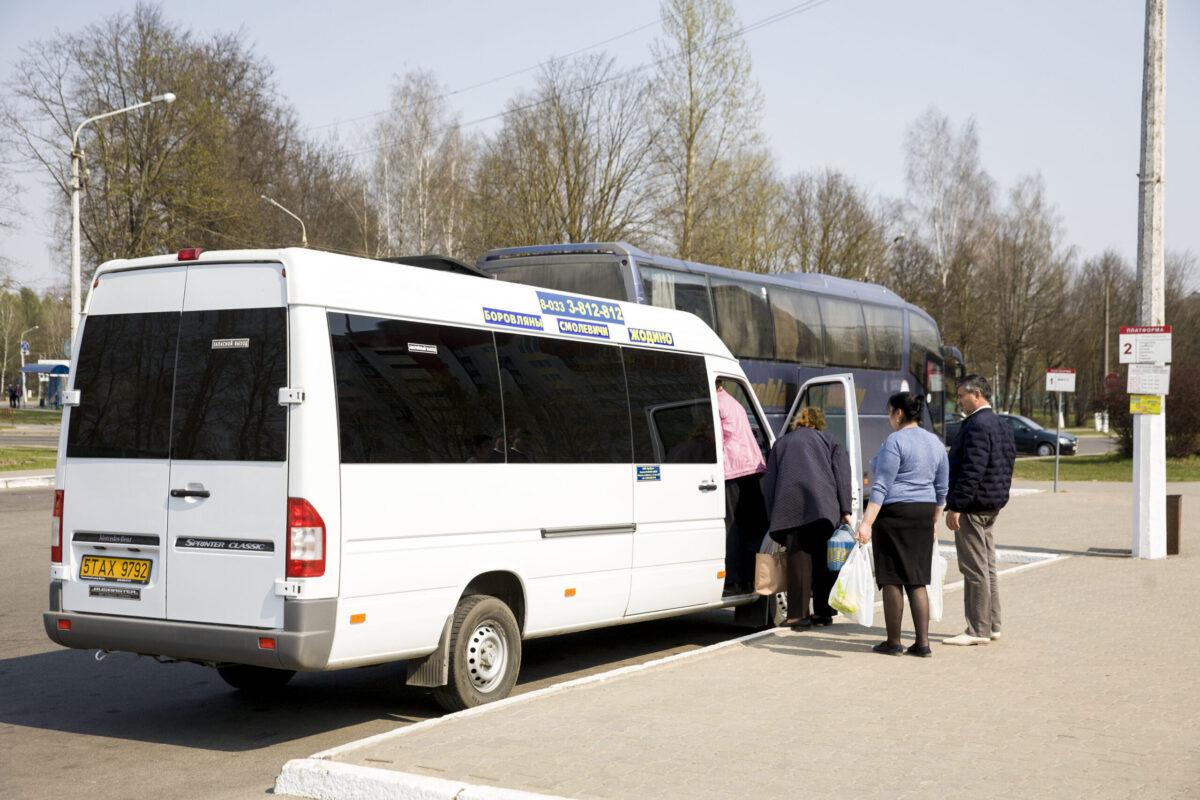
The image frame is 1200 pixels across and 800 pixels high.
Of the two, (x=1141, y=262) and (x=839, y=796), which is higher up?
(x=1141, y=262)

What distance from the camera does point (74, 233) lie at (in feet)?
106

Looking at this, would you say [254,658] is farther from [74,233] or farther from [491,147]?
[491,147]

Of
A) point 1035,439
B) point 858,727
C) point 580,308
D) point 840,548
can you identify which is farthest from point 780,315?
point 1035,439

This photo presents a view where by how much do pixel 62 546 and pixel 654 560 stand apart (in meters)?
3.84

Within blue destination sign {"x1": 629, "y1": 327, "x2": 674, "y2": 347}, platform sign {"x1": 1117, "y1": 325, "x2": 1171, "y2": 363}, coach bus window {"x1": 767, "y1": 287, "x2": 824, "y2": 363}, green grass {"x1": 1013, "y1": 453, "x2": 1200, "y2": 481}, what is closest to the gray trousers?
blue destination sign {"x1": 629, "y1": 327, "x2": 674, "y2": 347}

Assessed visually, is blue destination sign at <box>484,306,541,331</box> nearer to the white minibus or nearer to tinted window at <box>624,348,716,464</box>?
the white minibus

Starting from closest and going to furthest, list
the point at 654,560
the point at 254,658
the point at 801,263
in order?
1. the point at 254,658
2. the point at 654,560
3. the point at 801,263

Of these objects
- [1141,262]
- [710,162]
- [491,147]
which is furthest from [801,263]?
[1141,262]

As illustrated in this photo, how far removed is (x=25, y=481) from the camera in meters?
27.2

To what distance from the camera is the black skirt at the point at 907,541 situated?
8.89m

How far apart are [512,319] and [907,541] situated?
3.23 metres

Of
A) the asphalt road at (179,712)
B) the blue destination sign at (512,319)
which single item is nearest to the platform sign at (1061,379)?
the asphalt road at (179,712)

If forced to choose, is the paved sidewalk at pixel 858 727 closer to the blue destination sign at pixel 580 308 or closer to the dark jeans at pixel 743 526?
the dark jeans at pixel 743 526

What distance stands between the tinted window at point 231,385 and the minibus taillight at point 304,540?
0.94 ft
